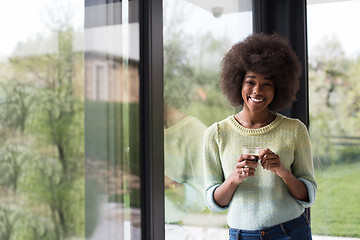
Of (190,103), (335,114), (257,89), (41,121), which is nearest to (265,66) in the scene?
(257,89)

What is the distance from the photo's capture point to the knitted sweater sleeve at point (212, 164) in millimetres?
1950

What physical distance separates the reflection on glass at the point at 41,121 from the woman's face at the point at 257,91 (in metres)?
0.73

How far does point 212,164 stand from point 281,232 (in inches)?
15.8

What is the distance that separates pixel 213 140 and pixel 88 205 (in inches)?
24.7

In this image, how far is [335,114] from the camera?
3.08 m

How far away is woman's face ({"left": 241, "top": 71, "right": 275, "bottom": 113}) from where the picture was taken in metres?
1.91

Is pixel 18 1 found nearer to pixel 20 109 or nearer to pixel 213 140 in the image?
pixel 20 109

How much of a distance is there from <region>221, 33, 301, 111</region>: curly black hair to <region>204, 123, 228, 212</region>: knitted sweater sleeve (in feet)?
0.69

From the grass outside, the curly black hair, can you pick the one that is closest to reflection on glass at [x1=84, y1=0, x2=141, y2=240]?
the curly black hair

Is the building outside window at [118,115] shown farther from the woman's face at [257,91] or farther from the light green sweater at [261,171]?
the woman's face at [257,91]

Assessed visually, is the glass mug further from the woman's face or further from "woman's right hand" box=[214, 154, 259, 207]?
the woman's face

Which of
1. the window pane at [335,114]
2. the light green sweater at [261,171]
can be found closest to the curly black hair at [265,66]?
the light green sweater at [261,171]

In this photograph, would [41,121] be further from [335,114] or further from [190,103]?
[335,114]

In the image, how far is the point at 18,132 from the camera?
4.41 feet
